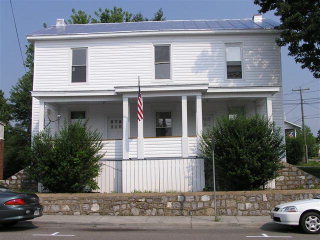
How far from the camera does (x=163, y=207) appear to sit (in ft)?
40.6

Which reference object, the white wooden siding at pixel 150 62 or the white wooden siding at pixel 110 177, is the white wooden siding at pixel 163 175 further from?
the white wooden siding at pixel 150 62

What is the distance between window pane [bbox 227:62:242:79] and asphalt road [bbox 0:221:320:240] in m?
8.61

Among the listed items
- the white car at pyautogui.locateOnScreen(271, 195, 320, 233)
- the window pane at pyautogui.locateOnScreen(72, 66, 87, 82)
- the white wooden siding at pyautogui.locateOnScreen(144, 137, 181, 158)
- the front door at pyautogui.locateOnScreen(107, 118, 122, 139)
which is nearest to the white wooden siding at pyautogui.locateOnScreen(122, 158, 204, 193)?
the white wooden siding at pyautogui.locateOnScreen(144, 137, 181, 158)

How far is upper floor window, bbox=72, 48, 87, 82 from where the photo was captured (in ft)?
59.0

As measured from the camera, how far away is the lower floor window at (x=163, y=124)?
18188 millimetres

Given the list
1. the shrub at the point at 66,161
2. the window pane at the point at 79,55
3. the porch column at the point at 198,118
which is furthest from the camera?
the window pane at the point at 79,55

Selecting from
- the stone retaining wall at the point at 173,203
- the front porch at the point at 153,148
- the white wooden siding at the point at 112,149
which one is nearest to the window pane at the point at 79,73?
the front porch at the point at 153,148

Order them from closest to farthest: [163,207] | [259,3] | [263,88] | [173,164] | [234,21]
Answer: [163,207] → [173,164] → [263,88] → [259,3] → [234,21]

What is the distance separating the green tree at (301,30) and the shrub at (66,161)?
915 cm

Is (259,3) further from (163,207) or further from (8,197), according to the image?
(8,197)

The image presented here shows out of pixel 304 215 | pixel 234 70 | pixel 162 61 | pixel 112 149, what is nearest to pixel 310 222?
pixel 304 215

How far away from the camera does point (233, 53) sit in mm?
17969

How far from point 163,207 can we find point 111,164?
→ 393 cm

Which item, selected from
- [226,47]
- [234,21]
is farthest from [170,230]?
[234,21]
